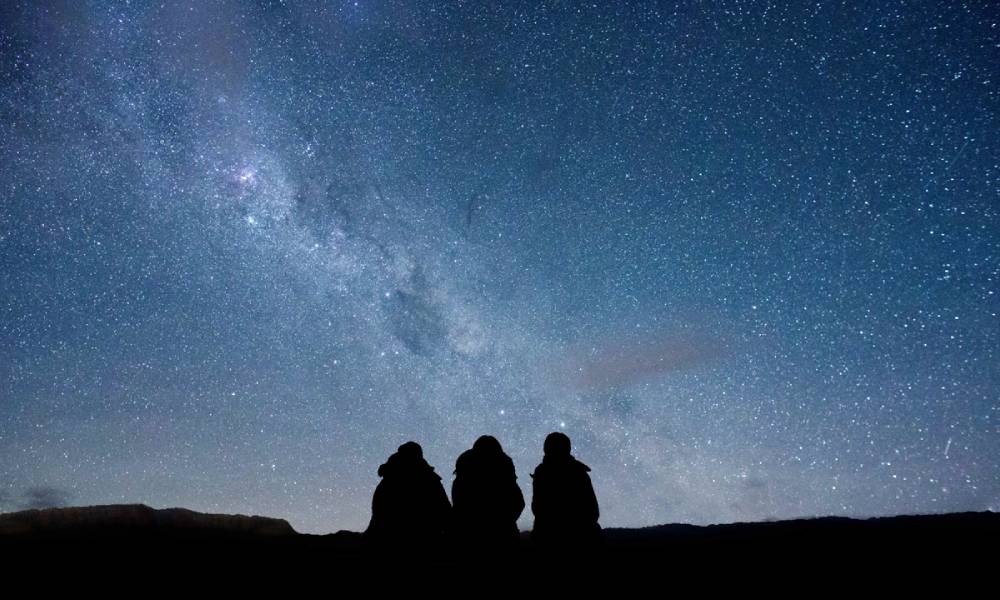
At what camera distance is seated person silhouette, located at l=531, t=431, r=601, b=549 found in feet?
26.5

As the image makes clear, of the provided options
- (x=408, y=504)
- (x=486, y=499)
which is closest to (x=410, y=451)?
(x=408, y=504)

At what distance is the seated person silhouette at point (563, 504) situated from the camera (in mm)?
8070

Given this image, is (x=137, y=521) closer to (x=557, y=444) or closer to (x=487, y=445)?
(x=487, y=445)

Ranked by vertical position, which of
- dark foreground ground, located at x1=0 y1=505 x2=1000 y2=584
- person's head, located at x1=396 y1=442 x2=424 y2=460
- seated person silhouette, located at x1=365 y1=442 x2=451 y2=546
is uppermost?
person's head, located at x1=396 y1=442 x2=424 y2=460

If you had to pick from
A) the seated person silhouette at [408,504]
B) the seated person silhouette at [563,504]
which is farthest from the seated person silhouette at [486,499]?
the seated person silhouette at [408,504]

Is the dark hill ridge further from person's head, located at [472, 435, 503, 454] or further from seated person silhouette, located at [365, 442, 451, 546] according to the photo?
person's head, located at [472, 435, 503, 454]

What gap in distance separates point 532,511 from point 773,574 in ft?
11.3

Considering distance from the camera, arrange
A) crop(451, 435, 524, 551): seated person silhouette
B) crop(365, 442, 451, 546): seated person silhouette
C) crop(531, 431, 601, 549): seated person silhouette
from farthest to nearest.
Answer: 1. crop(365, 442, 451, 546): seated person silhouette
2. crop(451, 435, 524, 551): seated person silhouette
3. crop(531, 431, 601, 549): seated person silhouette

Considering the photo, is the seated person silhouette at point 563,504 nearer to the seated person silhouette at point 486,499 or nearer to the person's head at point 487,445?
the seated person silhouette at point 486,499

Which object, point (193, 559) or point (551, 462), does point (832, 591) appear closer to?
point (551, 462)

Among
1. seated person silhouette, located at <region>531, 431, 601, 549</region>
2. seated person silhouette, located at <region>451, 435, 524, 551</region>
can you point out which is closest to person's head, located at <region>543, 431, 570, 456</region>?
seated person silhouette, located at <region>531, 431, 601, 549</region>

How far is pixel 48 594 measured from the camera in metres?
5.63

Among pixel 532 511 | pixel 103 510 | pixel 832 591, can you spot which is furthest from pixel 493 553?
pixel 103 510

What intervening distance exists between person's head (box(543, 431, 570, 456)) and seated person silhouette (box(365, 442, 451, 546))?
2031 mm
